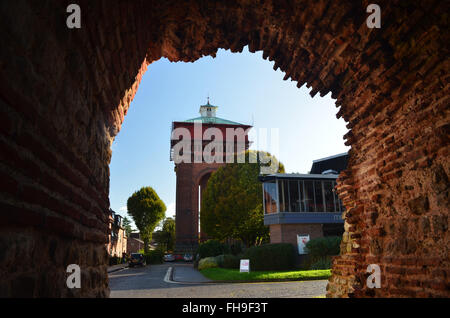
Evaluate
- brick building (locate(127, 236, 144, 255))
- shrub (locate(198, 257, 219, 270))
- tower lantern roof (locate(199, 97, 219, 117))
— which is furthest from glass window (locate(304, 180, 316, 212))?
brick building (locate(127, 236, 144, 255))

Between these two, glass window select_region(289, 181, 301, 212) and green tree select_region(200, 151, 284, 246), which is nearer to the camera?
glass window select_region(289, 181, 301, 212)

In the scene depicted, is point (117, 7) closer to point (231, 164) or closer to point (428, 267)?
point (428, 267)

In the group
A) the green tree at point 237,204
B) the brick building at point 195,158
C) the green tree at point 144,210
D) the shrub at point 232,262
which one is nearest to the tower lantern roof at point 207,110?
the brick building at point 195,158

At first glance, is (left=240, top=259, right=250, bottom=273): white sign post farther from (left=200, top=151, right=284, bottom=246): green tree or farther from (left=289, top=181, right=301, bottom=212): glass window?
(left=200, top=151, right=284, bottom=246): green tree

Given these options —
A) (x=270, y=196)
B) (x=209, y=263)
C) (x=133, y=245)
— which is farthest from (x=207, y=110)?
(x=209, y=263)

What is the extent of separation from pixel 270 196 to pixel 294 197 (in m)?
1.78

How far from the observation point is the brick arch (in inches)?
61.7

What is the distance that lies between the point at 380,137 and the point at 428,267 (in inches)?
66.0

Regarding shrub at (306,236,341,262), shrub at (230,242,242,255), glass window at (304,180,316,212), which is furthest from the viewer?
shrub at (230,242,242,255)

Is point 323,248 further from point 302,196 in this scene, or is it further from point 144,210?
point 144,210

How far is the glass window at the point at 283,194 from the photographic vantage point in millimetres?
21734

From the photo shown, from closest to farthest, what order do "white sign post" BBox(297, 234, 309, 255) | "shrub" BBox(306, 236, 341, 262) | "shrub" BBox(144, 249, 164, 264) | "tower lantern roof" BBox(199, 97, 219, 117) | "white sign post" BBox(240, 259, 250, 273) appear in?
"white sign post" BBox(240, 259, 250, 273)
"shrub" BBox(306, 236, 341, 262)
"white sign post" BBox(297, 234, 309, 255)
"shrub" BBox(144, 249, 164, 264)
"tower lantern roof" BBox(199, 97, 219, 117)

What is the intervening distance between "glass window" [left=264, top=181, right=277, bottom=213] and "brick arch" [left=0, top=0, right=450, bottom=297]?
1719 centimetres

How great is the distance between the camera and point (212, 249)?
2761 centimetres
